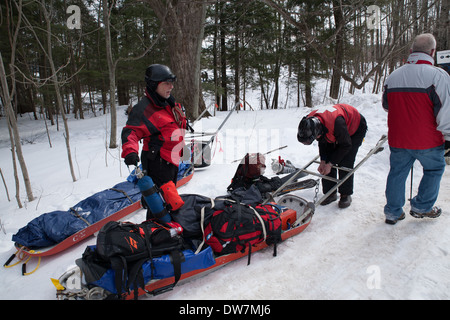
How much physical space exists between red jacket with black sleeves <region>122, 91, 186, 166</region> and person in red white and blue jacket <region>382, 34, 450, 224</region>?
92.4 inches

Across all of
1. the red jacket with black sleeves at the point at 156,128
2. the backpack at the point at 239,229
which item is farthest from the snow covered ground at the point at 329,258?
the red jacket with black sleeves at the point at 156,128

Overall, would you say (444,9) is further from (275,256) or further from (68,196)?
(68,196)

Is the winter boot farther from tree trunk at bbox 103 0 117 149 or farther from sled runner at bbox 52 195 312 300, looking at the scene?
tree trunk at bbox 103 0 117 149

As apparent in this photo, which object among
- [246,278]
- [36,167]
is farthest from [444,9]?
[36,167]

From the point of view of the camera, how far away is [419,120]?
2.66m

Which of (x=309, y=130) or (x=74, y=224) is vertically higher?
(x=309, y=130)

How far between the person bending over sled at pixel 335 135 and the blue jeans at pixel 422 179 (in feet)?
1.78

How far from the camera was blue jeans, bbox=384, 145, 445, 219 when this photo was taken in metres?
2.75

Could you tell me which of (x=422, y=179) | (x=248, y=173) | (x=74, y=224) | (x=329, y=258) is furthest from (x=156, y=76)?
(x=422, y=179)

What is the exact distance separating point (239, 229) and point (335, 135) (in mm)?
1603

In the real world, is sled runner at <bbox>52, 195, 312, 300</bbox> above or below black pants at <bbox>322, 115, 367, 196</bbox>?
below

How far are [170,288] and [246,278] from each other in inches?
27.9

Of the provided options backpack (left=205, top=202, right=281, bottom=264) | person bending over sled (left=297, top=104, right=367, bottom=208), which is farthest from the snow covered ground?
person bending over sled (left=297, top=104, right=367, bottom=208)

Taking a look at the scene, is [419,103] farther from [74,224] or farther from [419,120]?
[74,224]
